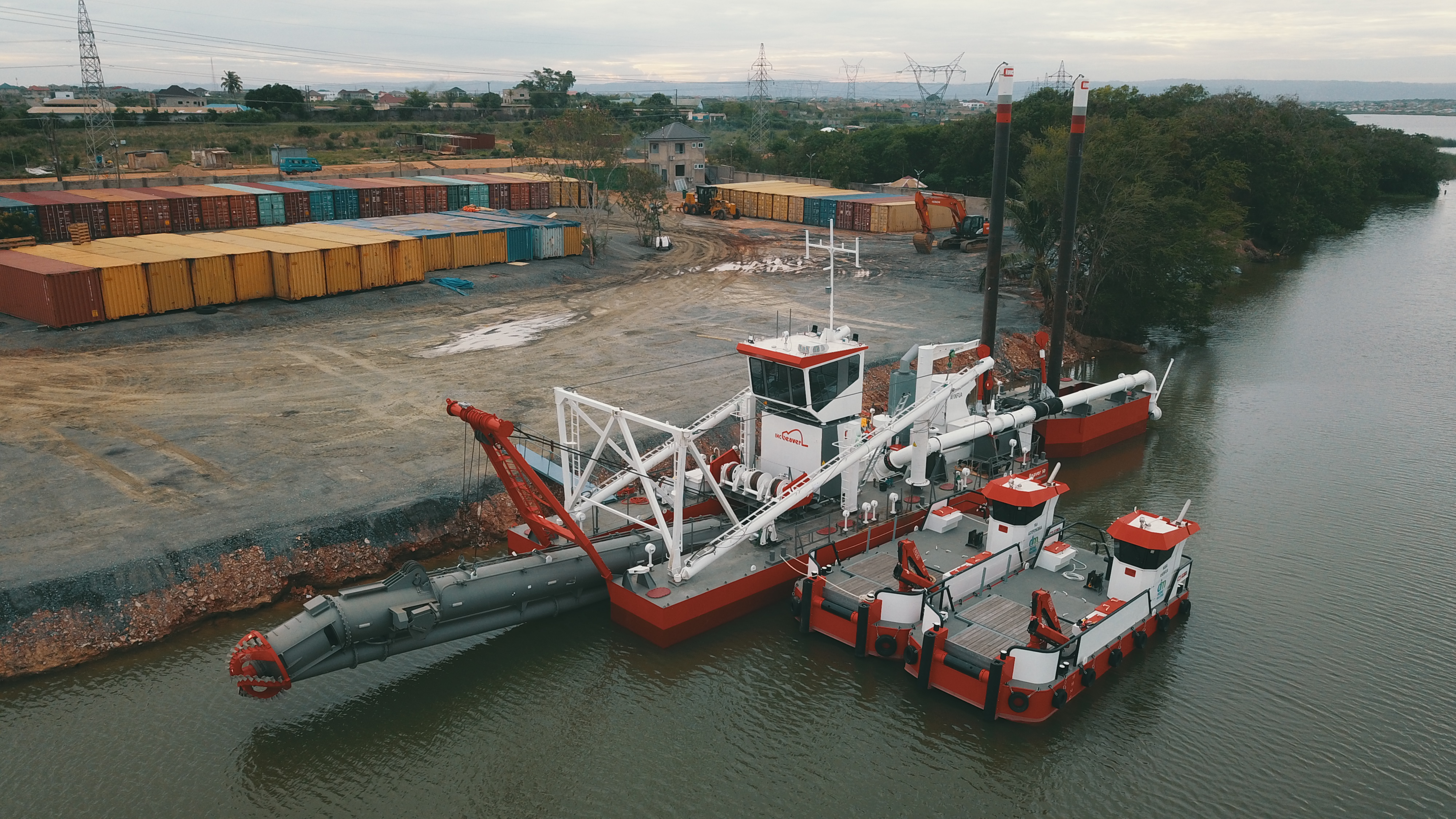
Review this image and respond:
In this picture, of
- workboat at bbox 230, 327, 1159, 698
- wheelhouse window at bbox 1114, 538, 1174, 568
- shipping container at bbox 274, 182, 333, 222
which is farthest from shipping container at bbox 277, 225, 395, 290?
wheelhouse window at bbox 1114, 538, 1174, 568

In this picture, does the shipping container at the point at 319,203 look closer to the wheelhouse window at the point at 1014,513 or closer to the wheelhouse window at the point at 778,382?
the wheelhouse window at the point at 778,382

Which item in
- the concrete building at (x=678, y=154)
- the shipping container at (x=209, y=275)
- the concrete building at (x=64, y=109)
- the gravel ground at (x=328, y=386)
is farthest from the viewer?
the concrete building at (x=64, y=109)

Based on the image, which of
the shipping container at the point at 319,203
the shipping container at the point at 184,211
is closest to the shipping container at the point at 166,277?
the shipping container at the point at 184,211

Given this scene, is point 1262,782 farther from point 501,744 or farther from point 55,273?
point 55,273

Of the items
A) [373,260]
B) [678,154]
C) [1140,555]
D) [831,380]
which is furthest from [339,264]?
[678,154]

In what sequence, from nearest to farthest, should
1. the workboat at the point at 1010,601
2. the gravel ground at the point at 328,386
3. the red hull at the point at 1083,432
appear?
the workboat at the point at 1010,601, the gravel ground at the point at 328,386, the red hull at the point at 1083,432

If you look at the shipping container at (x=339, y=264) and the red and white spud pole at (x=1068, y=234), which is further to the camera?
the shipping container at (x=339, y=264)

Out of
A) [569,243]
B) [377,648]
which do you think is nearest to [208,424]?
[377,648]

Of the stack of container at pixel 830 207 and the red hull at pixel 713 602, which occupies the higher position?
the stack of container at pixel 830 207
